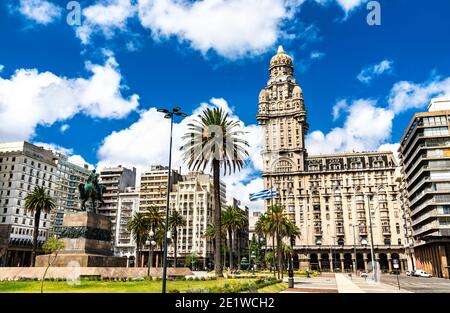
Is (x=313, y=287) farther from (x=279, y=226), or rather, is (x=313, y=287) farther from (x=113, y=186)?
(x=113, y=186)

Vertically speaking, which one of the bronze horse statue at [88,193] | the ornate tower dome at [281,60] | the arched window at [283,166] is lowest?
the bronze horse statue at [88,193]

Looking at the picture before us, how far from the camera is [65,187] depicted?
134 metres

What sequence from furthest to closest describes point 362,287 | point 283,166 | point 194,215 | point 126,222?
point 126,222
point 194,215
point 283,166
point 362,287

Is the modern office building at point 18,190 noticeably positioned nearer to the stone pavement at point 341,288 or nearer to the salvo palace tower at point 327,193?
the salvo palace tower at point 327,193

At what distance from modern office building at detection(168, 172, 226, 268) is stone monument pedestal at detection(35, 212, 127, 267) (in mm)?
98736

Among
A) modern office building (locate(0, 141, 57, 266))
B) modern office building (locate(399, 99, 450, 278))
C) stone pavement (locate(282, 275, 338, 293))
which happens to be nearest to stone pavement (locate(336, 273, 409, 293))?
stone pavement (locate(282, 275, 338, 293))

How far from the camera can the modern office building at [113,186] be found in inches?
6324

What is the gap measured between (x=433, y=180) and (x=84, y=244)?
7313cm

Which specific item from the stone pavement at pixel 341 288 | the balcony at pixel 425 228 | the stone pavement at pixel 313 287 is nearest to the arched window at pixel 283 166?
the balcony at pixel 425 228

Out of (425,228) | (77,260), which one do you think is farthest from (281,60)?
(77,260)

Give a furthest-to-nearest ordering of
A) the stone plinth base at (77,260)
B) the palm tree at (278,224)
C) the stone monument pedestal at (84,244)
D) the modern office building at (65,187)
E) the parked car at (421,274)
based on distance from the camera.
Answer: the modern office building at (65,187) < the parked car at (421,274) < the palm tree at (278,224) < the stone monument pedestal at (84,244) < the stone plinth base at (77,260)

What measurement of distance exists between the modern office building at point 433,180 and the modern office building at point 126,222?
10659cm
